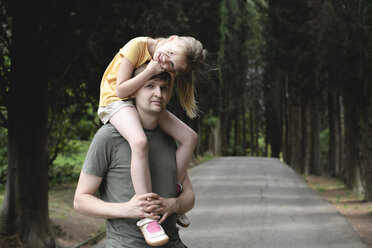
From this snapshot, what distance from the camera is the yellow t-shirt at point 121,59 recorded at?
288cm

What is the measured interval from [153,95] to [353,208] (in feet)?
48.7

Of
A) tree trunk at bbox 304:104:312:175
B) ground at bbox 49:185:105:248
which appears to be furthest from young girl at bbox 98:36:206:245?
tree trunk at bbox 304:104:312:175

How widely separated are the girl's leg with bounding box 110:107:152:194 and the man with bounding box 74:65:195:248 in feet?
0.19

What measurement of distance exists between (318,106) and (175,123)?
1191 inches

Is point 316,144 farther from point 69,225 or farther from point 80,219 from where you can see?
point 69,225

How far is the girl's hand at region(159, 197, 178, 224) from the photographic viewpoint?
2.64 m

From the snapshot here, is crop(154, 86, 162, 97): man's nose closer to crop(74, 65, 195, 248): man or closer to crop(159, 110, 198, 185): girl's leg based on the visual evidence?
crop(74, 65, 195, 248): man

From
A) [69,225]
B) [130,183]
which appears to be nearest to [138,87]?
[130,183]

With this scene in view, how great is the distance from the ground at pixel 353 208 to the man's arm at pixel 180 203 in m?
8.94

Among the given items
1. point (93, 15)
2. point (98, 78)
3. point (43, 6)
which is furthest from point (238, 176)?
point (43, 6)

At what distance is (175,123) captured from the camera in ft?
9.62

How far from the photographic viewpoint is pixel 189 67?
9.31ft

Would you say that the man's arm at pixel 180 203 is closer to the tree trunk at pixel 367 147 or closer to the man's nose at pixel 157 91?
the man's nose at pixel 157 91

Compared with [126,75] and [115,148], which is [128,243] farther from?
[126,75]
